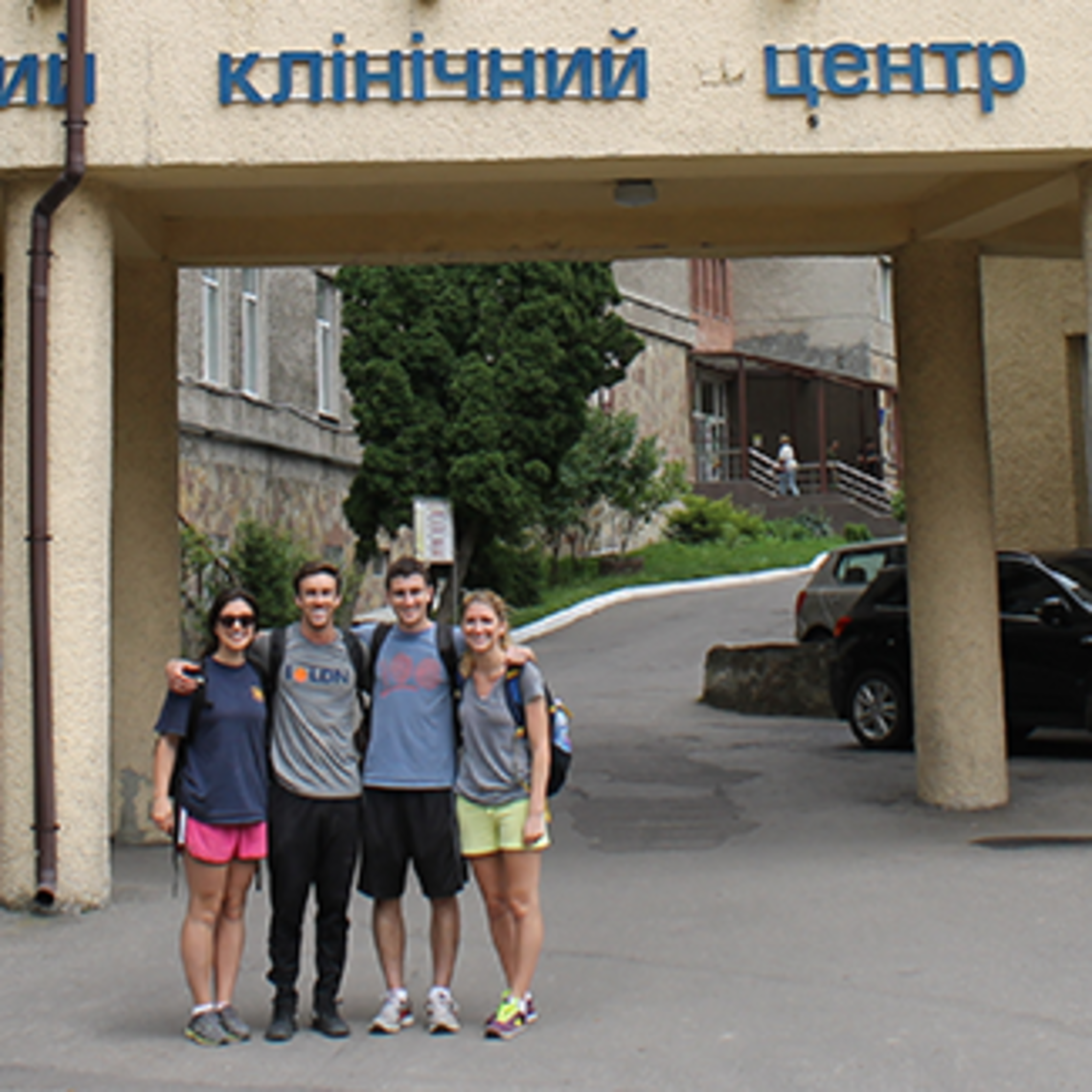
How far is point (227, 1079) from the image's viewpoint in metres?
5.25

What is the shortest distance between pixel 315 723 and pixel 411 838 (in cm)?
55

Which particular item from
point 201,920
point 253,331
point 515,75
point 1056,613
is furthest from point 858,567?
point 201,920

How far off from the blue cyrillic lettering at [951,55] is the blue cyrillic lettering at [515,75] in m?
2.07

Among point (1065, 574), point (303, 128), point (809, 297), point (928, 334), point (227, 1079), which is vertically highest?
point (809, 297)

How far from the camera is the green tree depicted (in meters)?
22.4

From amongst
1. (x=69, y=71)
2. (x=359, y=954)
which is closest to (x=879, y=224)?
(x=69, y=71)

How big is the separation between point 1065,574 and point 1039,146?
555 centimetres

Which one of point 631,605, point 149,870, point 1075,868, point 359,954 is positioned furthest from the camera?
point 631,605

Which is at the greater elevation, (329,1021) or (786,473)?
(786,473)

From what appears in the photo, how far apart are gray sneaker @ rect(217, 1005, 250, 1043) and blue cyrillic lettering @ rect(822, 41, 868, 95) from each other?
537cm

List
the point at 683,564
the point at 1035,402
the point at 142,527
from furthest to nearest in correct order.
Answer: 1. the point at 683,564
2. the point at 1035,402
3. the point at 142,527

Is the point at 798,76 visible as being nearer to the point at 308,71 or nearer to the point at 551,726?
the point at 308,71

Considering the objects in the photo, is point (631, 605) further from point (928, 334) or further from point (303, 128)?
point (303, 128)

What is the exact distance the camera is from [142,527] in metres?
10.4
